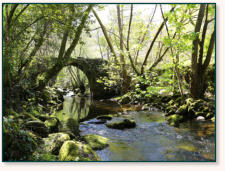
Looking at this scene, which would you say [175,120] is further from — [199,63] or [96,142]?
[96,142]

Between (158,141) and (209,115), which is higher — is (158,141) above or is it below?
below

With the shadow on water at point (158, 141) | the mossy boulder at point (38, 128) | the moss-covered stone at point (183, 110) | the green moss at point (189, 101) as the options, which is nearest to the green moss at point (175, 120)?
the shadow on water at point (158, 141)

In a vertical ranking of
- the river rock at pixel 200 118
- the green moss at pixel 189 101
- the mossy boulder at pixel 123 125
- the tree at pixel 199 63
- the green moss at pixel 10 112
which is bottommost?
the mossy boulder at pixel 123 125

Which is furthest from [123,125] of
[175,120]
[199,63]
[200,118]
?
[199,63]

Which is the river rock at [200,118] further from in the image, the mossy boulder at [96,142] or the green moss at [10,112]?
the green moss at [10,112]

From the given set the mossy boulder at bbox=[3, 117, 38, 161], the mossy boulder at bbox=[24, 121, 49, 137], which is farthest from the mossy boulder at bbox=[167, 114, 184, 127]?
the mossy boulder at bbox=[3, 117, 38, 161]

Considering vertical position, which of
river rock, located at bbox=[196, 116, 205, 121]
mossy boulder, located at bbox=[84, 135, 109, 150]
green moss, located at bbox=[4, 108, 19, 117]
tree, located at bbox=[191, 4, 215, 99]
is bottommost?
mossy boulder, located at bbox=[84, 135, 109, 150]

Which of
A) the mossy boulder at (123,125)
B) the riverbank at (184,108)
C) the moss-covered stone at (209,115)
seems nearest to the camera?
the moss-covered stone at (209,115)

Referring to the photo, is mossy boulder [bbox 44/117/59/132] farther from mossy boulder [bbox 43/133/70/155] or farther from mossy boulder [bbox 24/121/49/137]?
mossy boulder [bbox 43/133/70/155]

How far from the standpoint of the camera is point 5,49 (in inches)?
136

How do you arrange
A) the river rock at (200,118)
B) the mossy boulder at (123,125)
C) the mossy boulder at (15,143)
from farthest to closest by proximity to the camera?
the mossy boulder at (123,125) < the river rock at (200,118) < the mossy boulder at (15,143)

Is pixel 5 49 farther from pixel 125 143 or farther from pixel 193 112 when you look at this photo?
pixel 193 112

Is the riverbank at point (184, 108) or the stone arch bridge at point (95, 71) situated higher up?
the stone arch bridge at point (95, 71)
